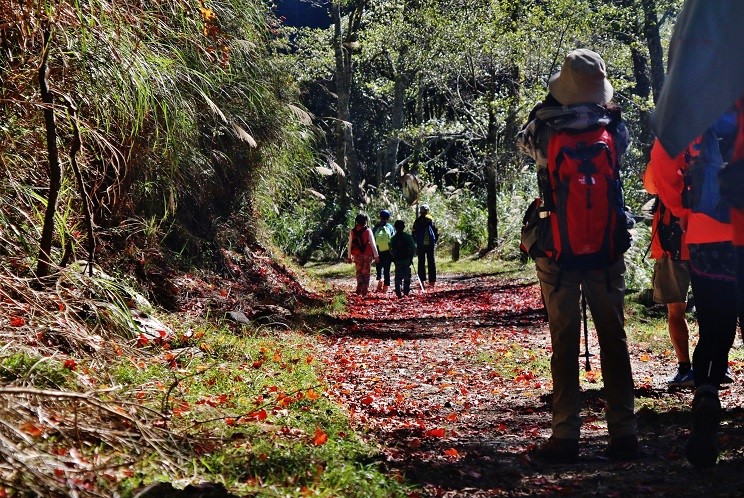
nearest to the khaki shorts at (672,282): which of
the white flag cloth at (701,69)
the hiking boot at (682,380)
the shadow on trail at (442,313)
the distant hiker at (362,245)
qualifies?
the hiking boot at (682,380)

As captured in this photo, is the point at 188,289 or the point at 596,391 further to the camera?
the point at 188,289

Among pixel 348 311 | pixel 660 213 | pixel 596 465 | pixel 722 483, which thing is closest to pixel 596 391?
pixel 660 213

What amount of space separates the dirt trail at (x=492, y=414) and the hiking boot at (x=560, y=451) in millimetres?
66

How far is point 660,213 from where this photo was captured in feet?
23.3

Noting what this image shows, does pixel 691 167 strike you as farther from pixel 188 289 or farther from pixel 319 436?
pixel 188 289

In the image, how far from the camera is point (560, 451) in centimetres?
513

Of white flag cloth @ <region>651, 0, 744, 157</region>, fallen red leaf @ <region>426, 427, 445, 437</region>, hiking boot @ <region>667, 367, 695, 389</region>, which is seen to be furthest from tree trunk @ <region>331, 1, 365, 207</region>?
white flag cloth @ <region>651, 0, 744, 157</region>

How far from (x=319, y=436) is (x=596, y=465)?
4.89ft

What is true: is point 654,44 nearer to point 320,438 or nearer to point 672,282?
point 672,282

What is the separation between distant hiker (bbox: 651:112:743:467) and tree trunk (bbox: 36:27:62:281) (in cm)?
390

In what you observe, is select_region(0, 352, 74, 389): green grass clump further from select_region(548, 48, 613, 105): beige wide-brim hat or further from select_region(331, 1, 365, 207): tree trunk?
select_region(331, 1, 365, 207): tree trunk

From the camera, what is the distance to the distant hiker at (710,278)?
15.0 feet

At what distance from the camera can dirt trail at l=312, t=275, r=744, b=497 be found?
15.3ft

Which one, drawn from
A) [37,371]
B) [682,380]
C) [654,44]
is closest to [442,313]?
[654,44]
